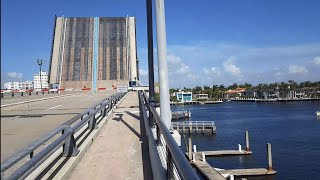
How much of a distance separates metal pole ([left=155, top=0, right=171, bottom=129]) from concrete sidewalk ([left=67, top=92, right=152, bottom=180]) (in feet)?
2.92

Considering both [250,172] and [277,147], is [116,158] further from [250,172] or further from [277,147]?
[277,147]

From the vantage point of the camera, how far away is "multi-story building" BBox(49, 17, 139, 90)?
3078 inches

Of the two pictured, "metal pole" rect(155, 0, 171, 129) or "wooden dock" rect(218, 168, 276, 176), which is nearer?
"metal pole" rect(155, 0, 171, 129)

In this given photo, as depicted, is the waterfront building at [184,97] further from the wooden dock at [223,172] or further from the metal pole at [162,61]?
the metal pole at [162,61]

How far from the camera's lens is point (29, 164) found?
13.8 ft

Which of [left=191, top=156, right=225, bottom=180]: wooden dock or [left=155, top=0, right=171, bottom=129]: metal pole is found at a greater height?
[left=155, top=0, right=171, bottom=129]: metal pole

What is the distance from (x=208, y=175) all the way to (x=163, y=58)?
87.3 feet

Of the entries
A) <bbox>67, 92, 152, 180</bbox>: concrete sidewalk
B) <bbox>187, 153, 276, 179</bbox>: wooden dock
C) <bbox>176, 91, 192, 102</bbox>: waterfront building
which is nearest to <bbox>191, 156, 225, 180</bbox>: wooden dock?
<bbox>187, 153, 276, 179</bbox>: wooden dock

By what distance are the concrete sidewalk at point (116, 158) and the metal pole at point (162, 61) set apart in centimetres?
89

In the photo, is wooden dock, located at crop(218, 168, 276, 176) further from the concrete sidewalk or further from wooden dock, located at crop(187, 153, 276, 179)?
the concrete sidewalk

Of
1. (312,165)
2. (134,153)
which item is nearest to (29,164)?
(134,153)

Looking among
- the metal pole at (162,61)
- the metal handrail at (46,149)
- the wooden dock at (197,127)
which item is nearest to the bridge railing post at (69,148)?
the metal handrail at (46,149)

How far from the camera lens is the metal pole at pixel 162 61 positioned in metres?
8.98

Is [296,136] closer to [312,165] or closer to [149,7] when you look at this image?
[312,165]
